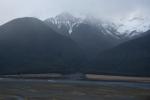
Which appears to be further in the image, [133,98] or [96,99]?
[133,98]

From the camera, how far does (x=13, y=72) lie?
19900 centimetres

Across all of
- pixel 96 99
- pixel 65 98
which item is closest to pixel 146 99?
pixel 96 99

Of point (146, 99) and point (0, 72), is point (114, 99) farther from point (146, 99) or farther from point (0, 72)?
point (0, 72)

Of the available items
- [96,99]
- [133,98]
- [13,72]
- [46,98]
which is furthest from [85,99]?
[13,72]

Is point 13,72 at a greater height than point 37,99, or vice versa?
point 13,72


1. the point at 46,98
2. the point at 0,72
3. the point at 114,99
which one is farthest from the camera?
the point at 0,72

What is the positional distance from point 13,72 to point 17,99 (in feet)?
438

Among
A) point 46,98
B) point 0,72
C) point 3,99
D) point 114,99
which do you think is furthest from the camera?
point 0,72

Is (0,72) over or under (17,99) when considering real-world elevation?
over

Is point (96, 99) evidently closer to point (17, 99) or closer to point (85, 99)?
point (85, 99)

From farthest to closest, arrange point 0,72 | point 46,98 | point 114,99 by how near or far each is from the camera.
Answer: point 0,72 < point 114,99 < point 46,98

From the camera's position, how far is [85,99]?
7219 cm

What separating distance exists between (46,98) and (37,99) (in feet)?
9.91

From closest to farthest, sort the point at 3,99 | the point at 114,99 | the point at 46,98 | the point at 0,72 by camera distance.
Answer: the point at 3,99 < the point at 46,98 < the point at 114,99 < the point at 0,72
